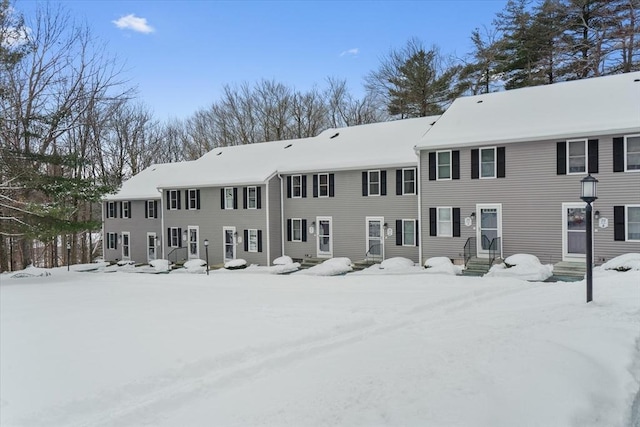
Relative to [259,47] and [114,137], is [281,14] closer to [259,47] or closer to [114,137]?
[259,47]

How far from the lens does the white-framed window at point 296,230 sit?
21.4 metres

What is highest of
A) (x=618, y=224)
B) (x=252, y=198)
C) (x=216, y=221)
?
(x=252, y=198)

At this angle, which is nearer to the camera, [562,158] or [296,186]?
[562,158]

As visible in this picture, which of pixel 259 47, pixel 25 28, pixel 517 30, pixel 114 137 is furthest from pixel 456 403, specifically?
pixel 114 137

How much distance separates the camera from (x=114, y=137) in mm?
35875

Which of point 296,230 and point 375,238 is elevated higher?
point 296,230

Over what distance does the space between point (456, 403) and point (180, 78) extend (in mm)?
26208

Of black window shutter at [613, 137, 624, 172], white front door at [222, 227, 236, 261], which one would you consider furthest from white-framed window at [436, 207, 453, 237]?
white front door at [222, 227, 236, 261]

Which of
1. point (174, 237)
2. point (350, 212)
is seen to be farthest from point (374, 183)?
point (174, 237)

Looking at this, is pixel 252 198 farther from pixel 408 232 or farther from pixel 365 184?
pixel 408 232

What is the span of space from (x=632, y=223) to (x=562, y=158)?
2.85 metres

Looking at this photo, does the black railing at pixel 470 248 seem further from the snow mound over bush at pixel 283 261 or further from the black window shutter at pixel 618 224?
the snow mound over bush at pixel 283 261

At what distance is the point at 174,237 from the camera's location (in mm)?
25422

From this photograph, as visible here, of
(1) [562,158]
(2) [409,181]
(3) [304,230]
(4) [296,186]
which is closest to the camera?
(1) [562,158]
